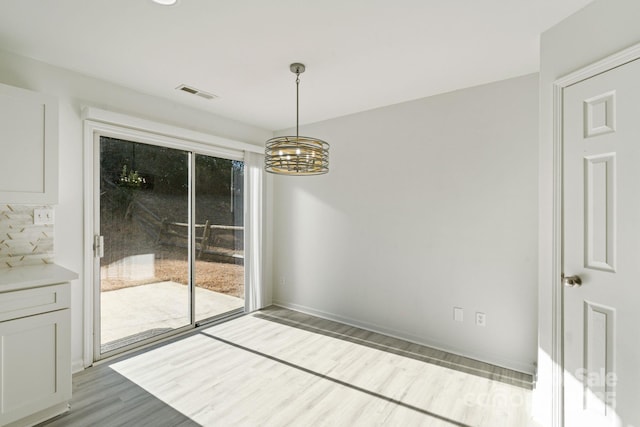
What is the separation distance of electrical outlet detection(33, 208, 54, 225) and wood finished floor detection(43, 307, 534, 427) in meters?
1.30

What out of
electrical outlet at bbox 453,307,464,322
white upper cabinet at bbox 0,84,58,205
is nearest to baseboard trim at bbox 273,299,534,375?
electrical outlet at bbox 453,307,464,322

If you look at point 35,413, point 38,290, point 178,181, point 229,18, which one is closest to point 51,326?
point 38,290

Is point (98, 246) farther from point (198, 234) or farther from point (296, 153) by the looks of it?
point (296, 153)

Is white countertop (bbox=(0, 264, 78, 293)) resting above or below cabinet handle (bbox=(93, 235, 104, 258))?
below

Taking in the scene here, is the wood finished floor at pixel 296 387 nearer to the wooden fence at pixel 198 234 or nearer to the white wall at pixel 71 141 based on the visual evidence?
the white wall at pixel 71 141

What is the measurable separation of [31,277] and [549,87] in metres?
3.59

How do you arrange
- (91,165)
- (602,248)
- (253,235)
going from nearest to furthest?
(602,248) < (91,165) < (253,235)

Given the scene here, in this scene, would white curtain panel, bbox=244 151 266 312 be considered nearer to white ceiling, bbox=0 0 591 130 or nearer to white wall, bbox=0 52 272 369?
white ceiling, bbox=0 0 591 130

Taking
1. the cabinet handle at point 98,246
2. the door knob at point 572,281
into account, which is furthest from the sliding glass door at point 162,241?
the door knob at point 572,281

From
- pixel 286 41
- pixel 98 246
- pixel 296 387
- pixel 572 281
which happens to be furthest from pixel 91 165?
pixel 572 281

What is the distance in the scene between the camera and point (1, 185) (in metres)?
2.00

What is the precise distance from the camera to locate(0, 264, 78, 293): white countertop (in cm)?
182

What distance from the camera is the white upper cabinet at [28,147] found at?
201cm

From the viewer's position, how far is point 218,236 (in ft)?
12.6
